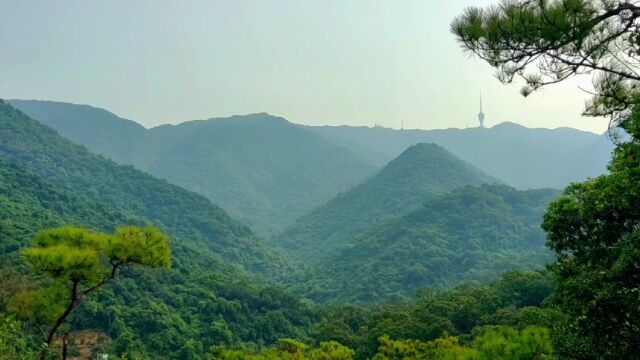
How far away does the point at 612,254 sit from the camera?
16.5 feet

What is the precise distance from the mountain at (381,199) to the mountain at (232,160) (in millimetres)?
28923

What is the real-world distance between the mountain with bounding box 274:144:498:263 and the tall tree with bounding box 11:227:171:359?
8112cm

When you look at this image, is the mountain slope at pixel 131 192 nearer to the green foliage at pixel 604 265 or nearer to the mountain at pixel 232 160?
the mountain at pixel 232 160

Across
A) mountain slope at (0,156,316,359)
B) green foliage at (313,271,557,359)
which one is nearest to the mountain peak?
mountain slope at (0,156,316,359)

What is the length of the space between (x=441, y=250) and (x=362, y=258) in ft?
35.2

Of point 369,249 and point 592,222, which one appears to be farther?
point 369,249

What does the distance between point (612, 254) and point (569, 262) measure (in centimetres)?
60

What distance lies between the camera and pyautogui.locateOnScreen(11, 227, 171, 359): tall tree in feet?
21.7

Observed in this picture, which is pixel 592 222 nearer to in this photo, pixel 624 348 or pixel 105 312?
A: pixel 624 348

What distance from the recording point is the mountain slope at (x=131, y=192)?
69500 mm

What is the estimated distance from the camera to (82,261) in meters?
6.54

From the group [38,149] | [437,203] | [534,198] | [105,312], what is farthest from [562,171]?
[105,312]

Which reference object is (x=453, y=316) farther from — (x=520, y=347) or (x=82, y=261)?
(x=82, y=261)

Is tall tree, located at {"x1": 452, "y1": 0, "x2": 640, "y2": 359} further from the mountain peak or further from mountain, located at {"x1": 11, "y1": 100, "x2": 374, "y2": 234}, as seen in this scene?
mountain, located at {"x1": 11, "y1": 100, "x2": 374, "y2": 234}
